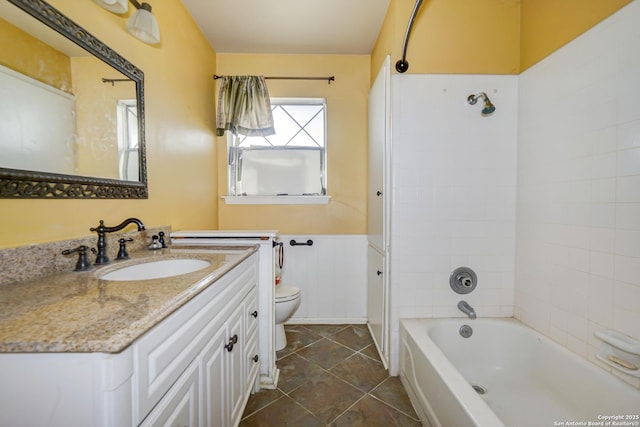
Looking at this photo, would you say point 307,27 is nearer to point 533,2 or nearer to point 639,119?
point 533,2

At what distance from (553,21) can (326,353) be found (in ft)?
8.27

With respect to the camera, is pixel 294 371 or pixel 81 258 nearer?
pixel 81 258

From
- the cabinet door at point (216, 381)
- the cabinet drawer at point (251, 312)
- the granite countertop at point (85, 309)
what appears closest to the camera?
the granite countertop at point (85, 309)

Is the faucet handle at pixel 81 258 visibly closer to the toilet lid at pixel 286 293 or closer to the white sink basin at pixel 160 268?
the white sink basin at pixel 160 268

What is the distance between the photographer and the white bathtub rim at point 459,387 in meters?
0.87

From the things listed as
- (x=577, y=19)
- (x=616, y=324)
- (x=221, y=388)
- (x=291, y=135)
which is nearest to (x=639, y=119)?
(x=577, y=19)

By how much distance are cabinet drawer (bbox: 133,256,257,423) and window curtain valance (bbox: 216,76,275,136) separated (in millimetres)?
1567

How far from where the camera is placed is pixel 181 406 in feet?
2.37

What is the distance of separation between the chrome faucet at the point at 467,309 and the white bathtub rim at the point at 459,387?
33 centimetres

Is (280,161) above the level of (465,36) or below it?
below

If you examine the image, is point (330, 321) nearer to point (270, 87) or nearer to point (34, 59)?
point (270, 87)

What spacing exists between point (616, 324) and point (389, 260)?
1.03 m

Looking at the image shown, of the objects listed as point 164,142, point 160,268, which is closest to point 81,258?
point 160,268

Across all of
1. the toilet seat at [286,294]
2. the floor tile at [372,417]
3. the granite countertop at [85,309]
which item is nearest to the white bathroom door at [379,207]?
the floor tile at [372,417]
